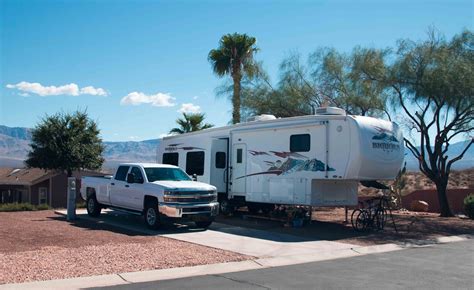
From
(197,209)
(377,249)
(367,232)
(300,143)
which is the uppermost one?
(300,143)

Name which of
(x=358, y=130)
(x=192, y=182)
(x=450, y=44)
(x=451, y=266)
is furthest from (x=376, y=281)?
(x=450, y=44)

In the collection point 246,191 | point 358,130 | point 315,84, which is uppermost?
point 315,84

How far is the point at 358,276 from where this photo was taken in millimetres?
9547

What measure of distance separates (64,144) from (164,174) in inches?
536

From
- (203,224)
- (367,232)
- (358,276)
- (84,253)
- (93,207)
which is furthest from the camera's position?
(93,207)

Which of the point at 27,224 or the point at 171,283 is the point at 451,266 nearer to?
the point at 171,283

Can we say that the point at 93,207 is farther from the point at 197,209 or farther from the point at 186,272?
the point at 186,272

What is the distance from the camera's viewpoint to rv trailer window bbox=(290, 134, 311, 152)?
16328 millimetres

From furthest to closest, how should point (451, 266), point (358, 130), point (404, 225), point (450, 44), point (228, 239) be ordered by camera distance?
point (450, 44) → point (404, 225) → point (358, 130) → point (228, 239) → point (451, 266)

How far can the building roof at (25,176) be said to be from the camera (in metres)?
34.5

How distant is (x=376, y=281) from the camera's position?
29.9 ft

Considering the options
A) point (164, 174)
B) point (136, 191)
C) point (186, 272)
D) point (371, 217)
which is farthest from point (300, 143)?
point (186, 272)

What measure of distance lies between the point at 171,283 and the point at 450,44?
16.2 metres

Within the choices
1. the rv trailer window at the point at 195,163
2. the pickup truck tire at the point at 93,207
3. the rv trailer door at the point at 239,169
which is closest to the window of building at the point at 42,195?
the rv trailer window at the point at 195,163
